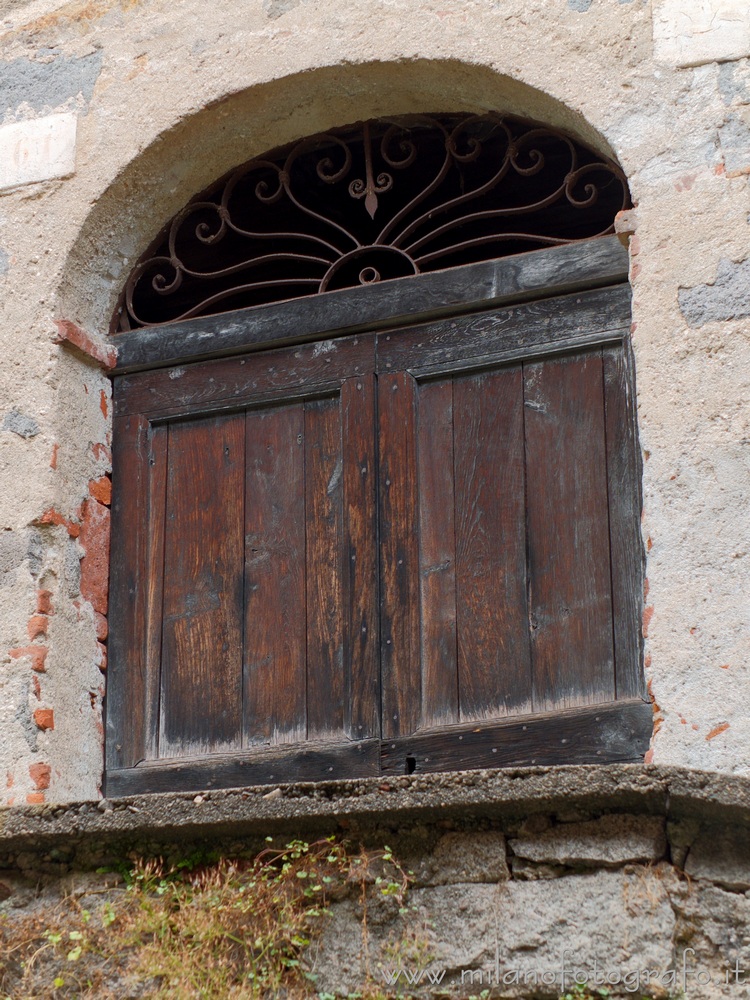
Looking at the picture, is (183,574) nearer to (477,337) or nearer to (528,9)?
(477,337)

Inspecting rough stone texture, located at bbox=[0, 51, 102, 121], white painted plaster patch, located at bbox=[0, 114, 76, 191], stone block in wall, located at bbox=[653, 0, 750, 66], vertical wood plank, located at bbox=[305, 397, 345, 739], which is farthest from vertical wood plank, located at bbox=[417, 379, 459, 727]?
rough stone texture, located at bbox=[0, 51, 102, 121]

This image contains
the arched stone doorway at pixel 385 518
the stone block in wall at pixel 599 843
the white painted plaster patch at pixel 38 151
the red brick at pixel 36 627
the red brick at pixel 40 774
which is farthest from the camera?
the white painted plaster patch at pixel 38 151

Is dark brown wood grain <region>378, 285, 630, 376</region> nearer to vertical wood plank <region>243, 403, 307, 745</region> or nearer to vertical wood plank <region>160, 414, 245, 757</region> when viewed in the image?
vertical wood plank <region>243, 403, 307, 745</region>

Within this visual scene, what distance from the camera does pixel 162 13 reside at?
486 centimetres

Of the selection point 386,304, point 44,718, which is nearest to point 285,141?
point 386,304

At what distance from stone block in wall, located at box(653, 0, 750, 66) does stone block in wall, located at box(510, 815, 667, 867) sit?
85.5 inches

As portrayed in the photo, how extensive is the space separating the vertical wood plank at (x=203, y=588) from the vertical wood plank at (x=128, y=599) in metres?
0.08

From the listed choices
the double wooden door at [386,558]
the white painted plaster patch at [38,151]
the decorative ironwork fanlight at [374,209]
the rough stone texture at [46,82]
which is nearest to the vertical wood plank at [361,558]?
the double wooden door at [386,558]

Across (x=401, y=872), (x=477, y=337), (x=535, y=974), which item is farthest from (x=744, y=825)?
(x=477, y=337)

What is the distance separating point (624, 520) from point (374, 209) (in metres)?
1.31

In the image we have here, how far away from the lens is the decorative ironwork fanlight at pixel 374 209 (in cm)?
460

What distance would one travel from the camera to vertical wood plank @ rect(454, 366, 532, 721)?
13.2ft

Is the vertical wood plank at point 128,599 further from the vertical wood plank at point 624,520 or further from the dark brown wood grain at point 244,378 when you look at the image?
the vertical wood plank at point 624,520

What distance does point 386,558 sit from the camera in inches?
167
